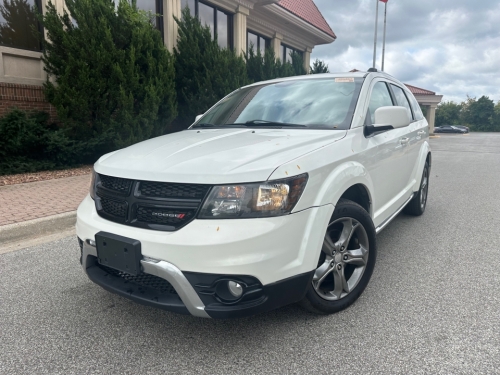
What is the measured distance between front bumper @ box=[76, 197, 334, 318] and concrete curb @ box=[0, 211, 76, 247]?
3016 mm

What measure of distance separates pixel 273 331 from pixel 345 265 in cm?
75

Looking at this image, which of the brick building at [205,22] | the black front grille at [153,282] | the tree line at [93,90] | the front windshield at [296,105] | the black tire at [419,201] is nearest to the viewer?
the black front grille at [153,282]

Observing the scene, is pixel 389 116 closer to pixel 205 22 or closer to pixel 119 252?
pixel 119 252

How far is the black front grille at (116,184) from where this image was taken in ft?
8.00

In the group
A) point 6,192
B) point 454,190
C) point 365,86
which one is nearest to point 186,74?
point 6,192

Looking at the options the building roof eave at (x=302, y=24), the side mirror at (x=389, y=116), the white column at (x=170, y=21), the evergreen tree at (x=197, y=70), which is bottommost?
the side mirror at (x=389, y=116)

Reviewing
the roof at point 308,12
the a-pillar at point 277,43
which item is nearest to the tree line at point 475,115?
the roof at point 308,12

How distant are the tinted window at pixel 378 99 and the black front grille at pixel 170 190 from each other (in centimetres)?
180

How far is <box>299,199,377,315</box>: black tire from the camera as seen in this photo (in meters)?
2.58

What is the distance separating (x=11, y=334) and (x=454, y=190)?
7.40 m

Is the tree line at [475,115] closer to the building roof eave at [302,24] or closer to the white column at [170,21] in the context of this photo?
the building roof eave at [302,24]

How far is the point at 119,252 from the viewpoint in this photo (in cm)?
232

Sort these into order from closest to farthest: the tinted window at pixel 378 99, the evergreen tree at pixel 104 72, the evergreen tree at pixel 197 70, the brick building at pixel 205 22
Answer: the tinted window at pixel 378 99
the evergreen tree at pixel 104 72
the brick building at pixel 205 22
the evergreen tree at pixel 197 70

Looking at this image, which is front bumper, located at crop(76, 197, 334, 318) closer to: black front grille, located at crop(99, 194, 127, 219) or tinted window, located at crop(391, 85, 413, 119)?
black front grille, located at crop(99, 194, 127, 219)
